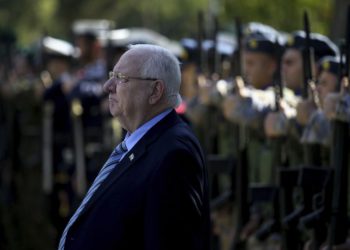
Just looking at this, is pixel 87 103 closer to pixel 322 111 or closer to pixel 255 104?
pixel 255 104

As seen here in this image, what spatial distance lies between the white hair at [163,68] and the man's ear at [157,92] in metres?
0.02

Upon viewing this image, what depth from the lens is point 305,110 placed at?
7809 millimetres

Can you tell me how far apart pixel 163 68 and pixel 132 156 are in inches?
15.5

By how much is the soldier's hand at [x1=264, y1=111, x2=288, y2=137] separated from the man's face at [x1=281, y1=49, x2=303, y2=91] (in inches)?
27.0

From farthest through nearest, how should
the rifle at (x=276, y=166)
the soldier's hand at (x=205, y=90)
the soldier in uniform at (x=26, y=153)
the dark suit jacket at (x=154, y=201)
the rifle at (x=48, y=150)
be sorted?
the rifle at (x=48, y=150) → the soldier in uniform at (x=26, y=153) → the soldier's hand at (x=205, y=90) → the rifle at (x=276, y=166) → the dark suit jacket at (x=154, y=201)

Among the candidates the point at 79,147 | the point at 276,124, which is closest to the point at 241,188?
the point at 276,124

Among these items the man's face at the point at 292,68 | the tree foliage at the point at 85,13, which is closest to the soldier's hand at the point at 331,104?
the man's face at the point at 292,68

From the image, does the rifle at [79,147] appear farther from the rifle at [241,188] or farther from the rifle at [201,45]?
the rifle at [241,188]

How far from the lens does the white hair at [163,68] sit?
5.63m

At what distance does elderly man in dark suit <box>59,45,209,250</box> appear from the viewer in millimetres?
5367

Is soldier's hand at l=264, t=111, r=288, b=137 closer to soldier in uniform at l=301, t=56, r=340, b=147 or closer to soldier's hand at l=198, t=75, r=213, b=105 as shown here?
soldier in uniform at l=301, t=56, r=340, b=147

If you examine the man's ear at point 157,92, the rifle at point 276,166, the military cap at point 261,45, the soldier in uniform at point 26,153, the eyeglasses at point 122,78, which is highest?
the eyeglasses at point 122,78

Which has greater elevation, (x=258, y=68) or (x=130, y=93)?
(x=130, y=93)

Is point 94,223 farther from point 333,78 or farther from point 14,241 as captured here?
point 14,241
